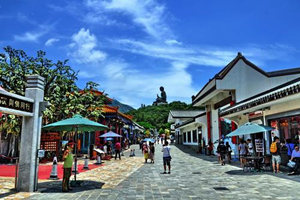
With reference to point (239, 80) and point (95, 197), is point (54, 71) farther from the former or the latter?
point (239, 80)

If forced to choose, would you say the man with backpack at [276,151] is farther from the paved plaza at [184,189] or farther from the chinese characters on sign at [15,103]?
the chinese characters on sign at [15,103]

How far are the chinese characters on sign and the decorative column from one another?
215 mm

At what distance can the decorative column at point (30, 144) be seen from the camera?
7.58 m

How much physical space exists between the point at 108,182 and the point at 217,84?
40.0 ft

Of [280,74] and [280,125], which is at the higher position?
[280,74]

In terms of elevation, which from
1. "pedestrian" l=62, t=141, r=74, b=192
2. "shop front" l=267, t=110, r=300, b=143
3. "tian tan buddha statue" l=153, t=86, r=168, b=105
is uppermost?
"tian tan buddha statue" l=153, t=86, r=168, b=105

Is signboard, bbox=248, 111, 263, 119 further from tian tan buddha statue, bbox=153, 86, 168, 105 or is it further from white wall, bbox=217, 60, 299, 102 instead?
tian tan buddha statue, bbox=153, 86, 168, 105

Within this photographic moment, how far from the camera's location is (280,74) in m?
17.9

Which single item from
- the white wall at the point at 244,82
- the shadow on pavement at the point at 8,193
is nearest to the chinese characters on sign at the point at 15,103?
the shadow on pavement at the point at 8,193

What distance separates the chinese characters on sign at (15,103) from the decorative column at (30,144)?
22 cm

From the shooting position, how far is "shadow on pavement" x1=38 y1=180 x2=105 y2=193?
7.82 m

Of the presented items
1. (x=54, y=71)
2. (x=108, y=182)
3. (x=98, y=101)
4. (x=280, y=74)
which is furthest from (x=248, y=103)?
(x=54, y=71)

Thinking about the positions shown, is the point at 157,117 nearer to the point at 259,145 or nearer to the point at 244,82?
the point at 244,82


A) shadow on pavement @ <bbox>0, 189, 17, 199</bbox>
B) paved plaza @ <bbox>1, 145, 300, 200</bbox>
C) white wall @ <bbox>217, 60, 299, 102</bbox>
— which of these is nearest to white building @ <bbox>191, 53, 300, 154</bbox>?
white wall @ <bbox>217, 60, 299, 102</bbox>
